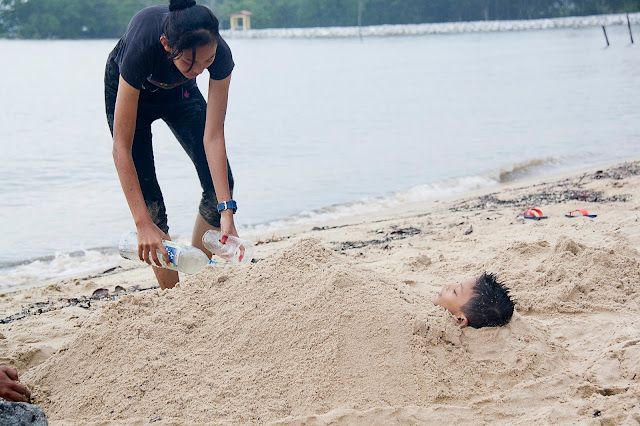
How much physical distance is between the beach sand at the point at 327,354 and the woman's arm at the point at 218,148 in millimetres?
318

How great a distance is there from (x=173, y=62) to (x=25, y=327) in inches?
66.9

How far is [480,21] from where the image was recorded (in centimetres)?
7625

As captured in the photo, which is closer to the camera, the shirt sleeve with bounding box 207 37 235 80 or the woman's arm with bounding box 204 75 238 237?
the shirt sleeve with bounding box 207 37 235 80

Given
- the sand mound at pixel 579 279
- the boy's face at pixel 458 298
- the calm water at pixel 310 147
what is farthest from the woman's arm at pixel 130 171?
the calm water at pixel 310 147

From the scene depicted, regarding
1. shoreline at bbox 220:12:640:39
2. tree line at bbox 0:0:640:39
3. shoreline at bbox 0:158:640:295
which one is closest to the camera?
shoreline at bbox 0:158:640:295

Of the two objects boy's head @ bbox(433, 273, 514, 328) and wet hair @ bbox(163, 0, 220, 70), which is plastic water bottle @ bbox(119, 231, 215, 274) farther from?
boy's head @ bbox(433, 273, 514, 328)

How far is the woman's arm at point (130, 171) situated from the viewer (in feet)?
8.32

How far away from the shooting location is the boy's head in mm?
2525

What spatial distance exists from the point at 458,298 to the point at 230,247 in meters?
1.15

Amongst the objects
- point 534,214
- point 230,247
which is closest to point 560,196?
point 534,214

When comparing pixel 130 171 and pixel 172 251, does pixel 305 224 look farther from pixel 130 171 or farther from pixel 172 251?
pixel 130 171

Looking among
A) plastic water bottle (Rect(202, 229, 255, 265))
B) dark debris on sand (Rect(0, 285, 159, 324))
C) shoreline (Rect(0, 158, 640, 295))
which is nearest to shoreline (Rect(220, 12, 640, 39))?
shoreline (Rect(0, 158, 640, 295))

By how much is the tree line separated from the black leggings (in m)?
61.3

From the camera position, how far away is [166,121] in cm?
315
